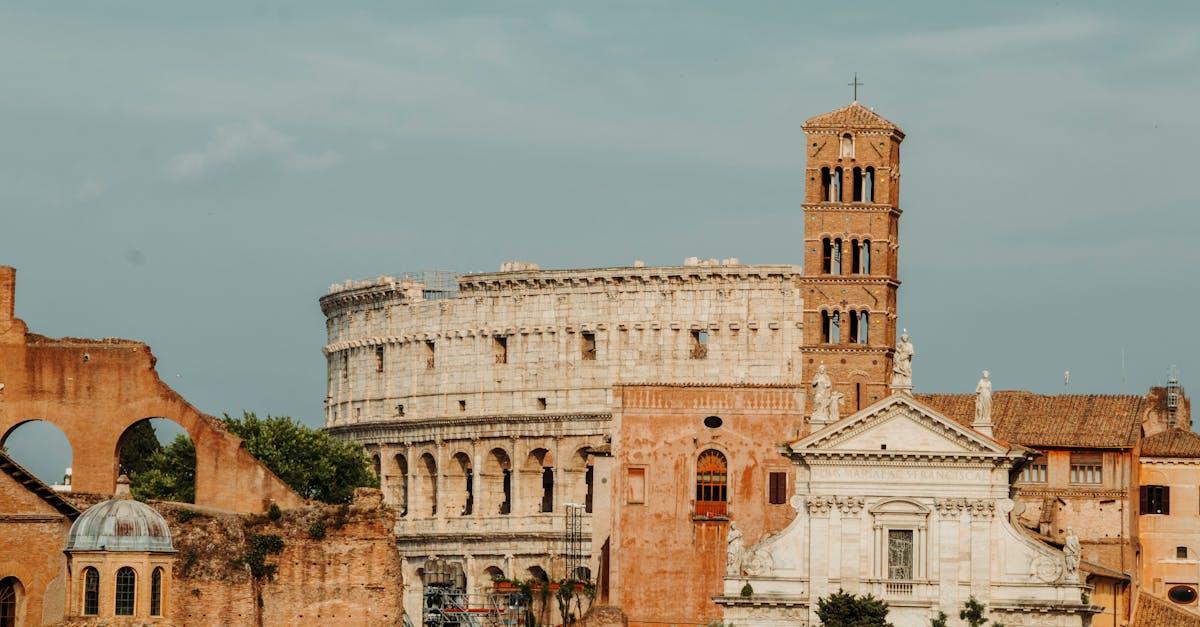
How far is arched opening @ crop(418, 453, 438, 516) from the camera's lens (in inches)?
4953

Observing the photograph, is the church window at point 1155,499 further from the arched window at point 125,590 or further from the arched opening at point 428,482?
the arched opening at point 428,482

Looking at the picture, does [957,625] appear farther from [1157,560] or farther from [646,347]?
[646,347]

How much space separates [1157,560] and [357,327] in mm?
47989

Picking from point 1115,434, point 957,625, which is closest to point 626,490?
point 957,625

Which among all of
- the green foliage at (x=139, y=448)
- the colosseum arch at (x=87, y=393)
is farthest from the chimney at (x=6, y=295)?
A: the green foliage at (x=139, y=448)

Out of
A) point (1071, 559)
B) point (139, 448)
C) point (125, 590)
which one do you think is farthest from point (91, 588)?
point (139, 448)

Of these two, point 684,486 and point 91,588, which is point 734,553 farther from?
point 91,588

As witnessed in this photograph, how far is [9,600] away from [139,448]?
153 ft

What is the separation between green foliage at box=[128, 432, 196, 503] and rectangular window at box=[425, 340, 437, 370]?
2201cm

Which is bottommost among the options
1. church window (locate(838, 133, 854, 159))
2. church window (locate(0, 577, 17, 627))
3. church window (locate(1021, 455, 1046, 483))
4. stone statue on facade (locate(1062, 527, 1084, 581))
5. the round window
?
church window (locate(0, 577, 17, 627))

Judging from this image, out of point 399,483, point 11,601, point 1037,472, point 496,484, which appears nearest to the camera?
point 11,601

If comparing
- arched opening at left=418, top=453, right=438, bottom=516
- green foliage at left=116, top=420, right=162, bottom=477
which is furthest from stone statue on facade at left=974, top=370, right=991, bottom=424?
arched opening at left=418, top=453, right=438, bottom=516

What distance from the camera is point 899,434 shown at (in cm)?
7969

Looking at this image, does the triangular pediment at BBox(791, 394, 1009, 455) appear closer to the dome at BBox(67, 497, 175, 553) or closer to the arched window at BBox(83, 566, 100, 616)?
the dome at BBox(67, 497, 175, 553)
